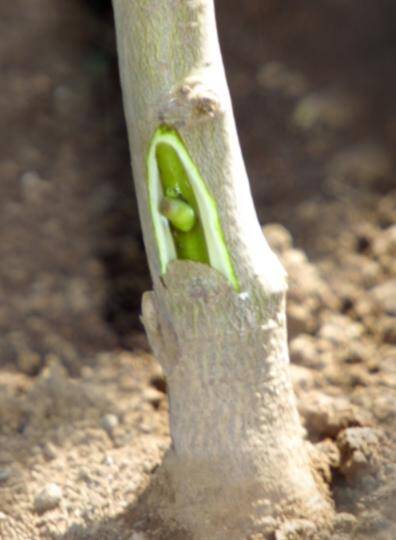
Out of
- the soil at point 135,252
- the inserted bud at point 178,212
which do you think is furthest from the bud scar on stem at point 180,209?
the soil at point 135,252

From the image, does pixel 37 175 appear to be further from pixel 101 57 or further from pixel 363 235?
pixel 363 235

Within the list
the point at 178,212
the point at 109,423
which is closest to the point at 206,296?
the point at 178,212

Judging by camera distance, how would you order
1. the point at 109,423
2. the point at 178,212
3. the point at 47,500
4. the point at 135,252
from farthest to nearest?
the point at 135,252
the point at 109,423
the point at 47,500
the point at 178,212

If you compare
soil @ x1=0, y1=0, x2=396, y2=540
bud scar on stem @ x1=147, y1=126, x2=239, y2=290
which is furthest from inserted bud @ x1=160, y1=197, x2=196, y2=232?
soil @ x1=0, y1=0, x2=396, y2=540

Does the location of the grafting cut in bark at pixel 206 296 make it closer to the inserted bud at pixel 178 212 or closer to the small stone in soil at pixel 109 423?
the inserted bud at pixel 178 212

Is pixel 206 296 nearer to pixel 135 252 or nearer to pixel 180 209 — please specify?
pixel 180 209

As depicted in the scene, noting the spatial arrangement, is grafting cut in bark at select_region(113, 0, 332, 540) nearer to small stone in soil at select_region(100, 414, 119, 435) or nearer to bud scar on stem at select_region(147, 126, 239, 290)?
bud scar on stem at select_region(147, 126, 239, 290)
